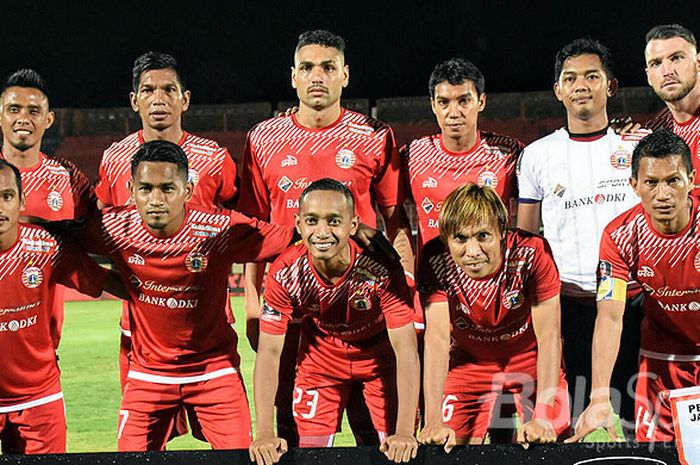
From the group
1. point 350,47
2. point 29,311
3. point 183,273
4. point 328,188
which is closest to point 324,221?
point 328,188

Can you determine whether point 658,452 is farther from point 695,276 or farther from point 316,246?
point 316,246

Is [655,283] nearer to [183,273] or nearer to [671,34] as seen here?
[671,34]

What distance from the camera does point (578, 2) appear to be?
1511 centimetres

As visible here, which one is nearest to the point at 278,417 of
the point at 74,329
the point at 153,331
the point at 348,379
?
the point at 348,379

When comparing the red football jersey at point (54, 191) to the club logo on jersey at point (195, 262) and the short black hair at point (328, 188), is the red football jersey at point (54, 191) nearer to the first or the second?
the club logo on jersey at point (195, 262)

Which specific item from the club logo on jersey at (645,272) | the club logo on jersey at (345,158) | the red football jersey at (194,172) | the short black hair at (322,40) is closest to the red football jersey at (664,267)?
the club logo on jersey at (645,272)

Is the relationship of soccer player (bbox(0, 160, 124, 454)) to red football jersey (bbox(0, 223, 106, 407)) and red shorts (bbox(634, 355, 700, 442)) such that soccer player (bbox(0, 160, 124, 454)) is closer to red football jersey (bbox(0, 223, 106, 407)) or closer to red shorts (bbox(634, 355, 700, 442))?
red football jersey (bbox(0, 223, 106, 407))

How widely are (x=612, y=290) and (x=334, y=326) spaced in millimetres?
1133

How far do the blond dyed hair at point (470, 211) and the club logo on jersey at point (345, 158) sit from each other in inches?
31.2

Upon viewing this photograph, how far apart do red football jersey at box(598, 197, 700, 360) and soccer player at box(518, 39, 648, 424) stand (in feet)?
1.11

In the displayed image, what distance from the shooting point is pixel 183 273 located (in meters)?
3.54

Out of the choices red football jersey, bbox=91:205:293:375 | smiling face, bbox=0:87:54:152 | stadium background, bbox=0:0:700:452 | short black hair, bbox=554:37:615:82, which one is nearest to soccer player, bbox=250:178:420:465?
red football jersey, bbox=91:205:293:375

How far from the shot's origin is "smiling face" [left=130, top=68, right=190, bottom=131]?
13.3 ft

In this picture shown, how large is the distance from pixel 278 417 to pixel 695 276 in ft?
6.25
